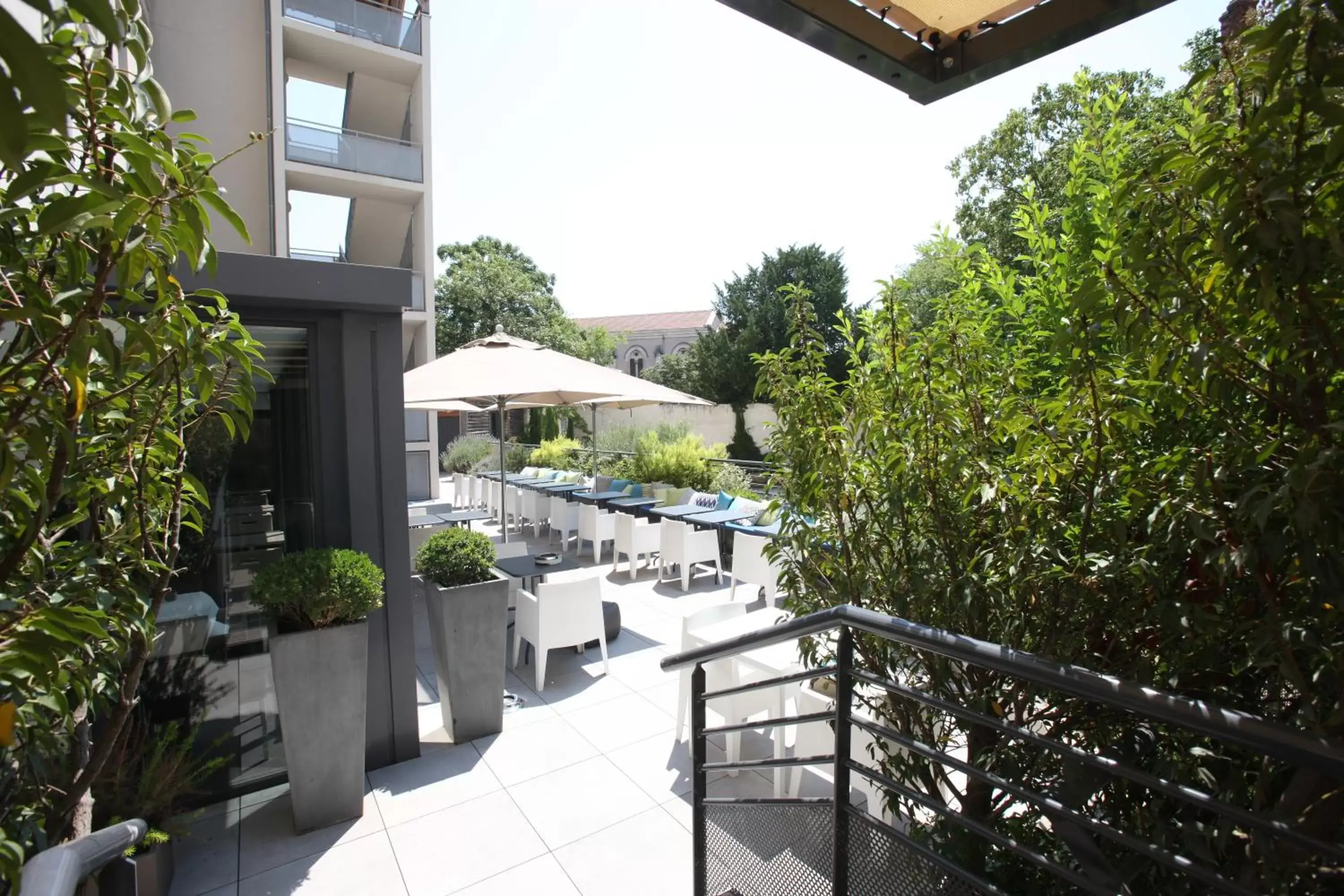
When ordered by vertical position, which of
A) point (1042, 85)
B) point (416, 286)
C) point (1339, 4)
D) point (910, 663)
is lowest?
point (910, 663)

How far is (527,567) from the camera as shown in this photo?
5660mm

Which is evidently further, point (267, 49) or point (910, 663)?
point (267, 49)

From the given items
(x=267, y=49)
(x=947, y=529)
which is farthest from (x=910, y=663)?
(x=267, y=49)

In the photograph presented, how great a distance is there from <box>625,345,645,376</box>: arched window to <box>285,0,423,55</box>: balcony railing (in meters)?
37.1

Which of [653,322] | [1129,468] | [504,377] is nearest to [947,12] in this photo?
[1129,468]

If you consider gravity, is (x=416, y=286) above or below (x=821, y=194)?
below

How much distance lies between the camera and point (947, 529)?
1.92 meters

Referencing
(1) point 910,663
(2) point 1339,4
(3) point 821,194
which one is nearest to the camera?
(2) point 1339,4

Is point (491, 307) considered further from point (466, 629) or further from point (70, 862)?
point (70, 862)

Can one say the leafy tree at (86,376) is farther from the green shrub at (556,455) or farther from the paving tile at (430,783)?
the green shrub at (556,455)

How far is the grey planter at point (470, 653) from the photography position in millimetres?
4039

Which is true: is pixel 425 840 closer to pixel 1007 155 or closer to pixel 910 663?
pixel 910 663

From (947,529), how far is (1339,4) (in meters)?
1.32

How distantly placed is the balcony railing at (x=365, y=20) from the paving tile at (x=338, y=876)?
15461mm
